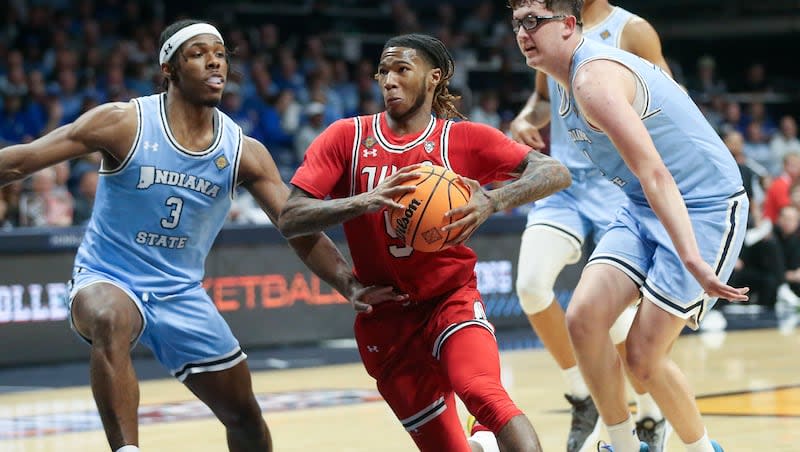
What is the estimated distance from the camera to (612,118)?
477cm

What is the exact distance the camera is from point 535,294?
6629 mm

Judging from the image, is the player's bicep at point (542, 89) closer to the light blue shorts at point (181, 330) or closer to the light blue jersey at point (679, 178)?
the light blue jersey at point (679, 178)

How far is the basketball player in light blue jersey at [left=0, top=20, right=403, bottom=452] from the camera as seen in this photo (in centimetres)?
518

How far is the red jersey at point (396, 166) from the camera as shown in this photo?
486 cm

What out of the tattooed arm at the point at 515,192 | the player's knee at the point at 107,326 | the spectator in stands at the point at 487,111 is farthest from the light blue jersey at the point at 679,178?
the spectator in stands at the point at 487,111

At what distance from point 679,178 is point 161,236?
6.89 ft

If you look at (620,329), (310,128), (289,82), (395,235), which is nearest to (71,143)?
(395,235)

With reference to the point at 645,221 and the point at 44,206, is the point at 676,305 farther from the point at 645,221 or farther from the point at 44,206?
the point at 44,206

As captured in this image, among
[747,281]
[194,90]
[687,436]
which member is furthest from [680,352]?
[194,90]

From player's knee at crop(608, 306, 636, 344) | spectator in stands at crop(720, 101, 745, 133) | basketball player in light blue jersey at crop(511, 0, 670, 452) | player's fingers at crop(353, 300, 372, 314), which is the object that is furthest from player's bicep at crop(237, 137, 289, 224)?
spectator in stands at crop(720, 101, 745, 133)

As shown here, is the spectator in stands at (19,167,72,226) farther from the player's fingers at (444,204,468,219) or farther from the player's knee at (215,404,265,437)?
the player's fingers at (444,204,468,219)

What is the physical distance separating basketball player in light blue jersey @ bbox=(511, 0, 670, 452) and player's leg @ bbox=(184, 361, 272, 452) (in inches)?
70.2

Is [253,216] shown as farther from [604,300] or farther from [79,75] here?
[604,300]

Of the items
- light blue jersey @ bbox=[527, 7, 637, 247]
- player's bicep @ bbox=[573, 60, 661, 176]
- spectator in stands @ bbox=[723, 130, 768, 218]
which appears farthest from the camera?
spectator in stands @ bbox=[723, 130, 768, 218]
